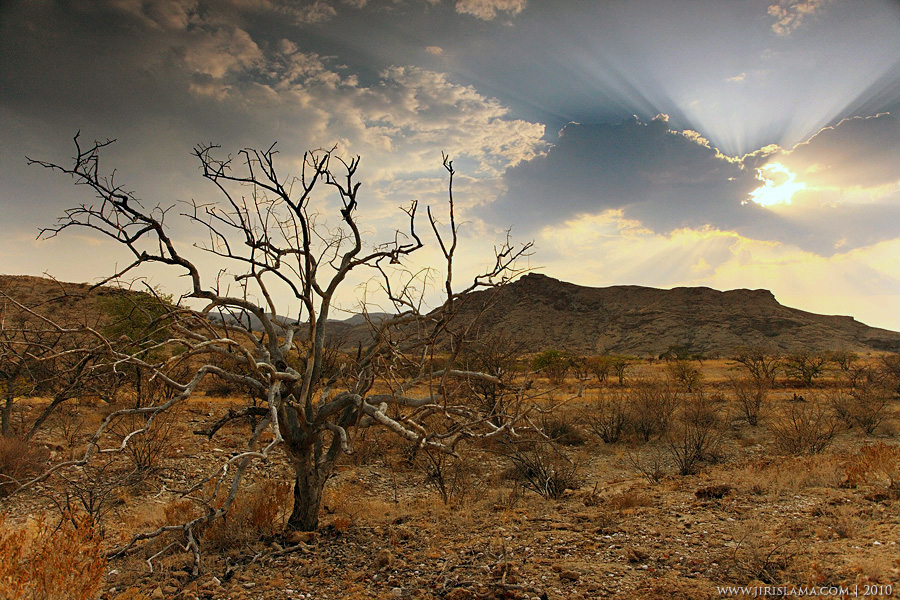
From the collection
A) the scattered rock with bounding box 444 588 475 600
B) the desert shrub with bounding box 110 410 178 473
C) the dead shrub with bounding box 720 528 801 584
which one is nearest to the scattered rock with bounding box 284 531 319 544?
the scattered rock with bounding box 444 588 475 600

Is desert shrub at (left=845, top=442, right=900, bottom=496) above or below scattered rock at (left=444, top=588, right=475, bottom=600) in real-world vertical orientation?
above

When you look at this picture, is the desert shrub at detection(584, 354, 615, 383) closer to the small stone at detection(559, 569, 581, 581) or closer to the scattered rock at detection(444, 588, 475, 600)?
the small stone at detection(559, 569, 581, 581)

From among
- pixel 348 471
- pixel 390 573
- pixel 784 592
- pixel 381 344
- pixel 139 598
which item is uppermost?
pixel 381 344

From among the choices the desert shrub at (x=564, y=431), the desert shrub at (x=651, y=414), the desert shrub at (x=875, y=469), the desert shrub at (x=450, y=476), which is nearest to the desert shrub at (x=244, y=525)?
the desert shrub at (x=450, y=476)

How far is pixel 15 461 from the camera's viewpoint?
911 cm

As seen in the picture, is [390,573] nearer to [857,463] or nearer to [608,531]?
[608,531]

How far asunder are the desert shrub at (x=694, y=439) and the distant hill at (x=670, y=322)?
46409 millimetres

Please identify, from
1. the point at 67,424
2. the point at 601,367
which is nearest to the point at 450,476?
the point at 67,424

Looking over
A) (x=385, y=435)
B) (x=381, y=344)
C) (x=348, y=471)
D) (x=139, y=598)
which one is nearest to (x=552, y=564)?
(x=381, y=344)

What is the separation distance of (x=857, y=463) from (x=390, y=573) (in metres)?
8.77

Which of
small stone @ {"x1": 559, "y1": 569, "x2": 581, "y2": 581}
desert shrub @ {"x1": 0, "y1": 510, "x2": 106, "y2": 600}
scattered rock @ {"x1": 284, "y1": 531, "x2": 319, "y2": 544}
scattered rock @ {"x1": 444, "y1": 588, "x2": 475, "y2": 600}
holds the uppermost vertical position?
desert shrub @ {"x1": 0, "y1": 510, "x2": 106, "y2": 600}

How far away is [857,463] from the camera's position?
332 inches

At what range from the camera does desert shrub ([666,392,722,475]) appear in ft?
36.9

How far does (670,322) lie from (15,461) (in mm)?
94074
